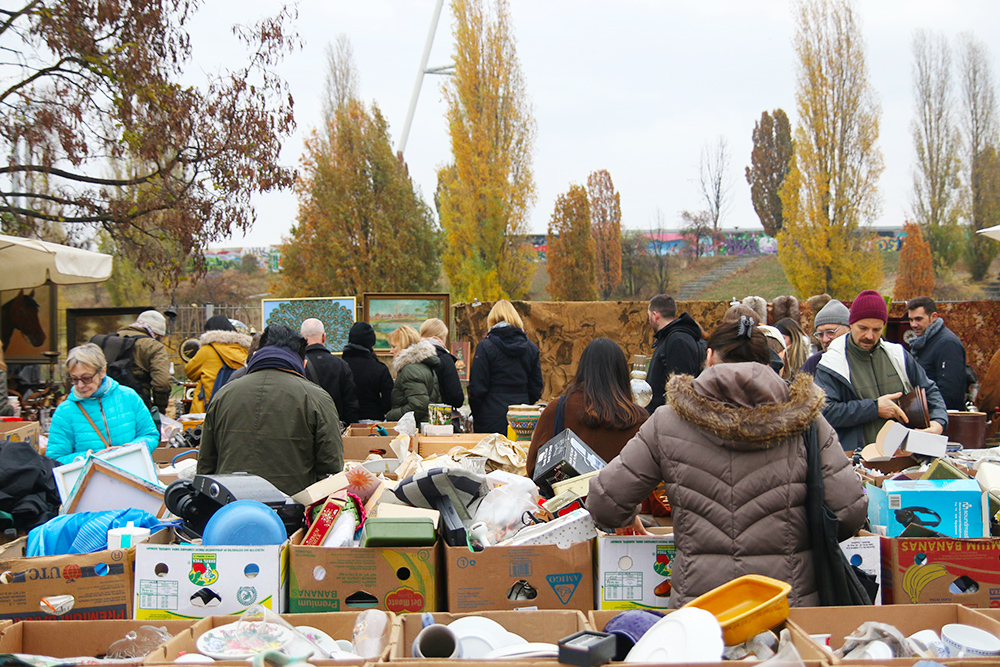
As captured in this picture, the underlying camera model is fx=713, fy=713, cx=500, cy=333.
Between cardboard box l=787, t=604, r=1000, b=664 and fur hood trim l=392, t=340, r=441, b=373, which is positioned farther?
fur hood trim l=392, t=340, r=441, b=373

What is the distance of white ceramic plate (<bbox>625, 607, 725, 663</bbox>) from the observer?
178cm

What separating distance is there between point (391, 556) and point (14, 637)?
1125 mm

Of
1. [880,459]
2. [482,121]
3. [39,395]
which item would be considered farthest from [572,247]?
[880,459]

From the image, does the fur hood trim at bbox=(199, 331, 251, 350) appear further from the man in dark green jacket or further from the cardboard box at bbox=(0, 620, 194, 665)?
the cardboard box at bbox=(0, 620, 194, 665)

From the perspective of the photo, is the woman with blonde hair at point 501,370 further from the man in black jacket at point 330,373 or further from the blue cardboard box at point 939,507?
the blue cardboard box at point 939,507

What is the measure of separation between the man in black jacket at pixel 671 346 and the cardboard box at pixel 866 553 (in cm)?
288

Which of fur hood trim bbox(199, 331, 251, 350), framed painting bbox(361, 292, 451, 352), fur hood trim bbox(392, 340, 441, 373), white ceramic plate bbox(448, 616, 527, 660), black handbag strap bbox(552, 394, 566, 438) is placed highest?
framed painting bbox(361, 292, 451, 352)

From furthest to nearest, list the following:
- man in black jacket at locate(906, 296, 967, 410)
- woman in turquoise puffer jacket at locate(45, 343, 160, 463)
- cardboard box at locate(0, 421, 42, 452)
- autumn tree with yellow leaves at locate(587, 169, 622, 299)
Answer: autumn tree with yellow leaves at locate(587, 169, 622, 299) → man in black jacket at locate(906, 296, 967, 410) → cardboard box at locate(0, 421, 42, 452) → woman in turquoise puffer jacket at locate(45, 343, 160, 463)

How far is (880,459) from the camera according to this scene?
3.44 meters

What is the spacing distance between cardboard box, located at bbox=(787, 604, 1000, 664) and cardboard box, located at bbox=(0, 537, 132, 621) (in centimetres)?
Answer: 213

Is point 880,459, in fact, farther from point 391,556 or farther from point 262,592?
point 262,592

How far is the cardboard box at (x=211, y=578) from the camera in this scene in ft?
7.63

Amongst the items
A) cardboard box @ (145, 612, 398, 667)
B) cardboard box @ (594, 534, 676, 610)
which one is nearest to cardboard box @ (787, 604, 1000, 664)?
cardboard box @ (594, 534, 676, 610)

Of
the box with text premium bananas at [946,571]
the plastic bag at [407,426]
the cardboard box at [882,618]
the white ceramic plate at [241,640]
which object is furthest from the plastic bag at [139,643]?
the plastic bag at [407,426]
